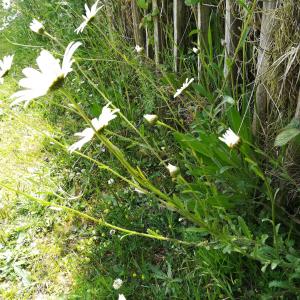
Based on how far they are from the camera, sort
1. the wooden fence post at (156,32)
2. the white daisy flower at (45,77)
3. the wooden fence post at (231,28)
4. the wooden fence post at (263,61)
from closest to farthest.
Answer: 1. the white daisy flower at (45,77)
2. the wooden fence post at (263,61)
3. the wooden fence post at (231,28)
4. the wooden fence post at (156,32)

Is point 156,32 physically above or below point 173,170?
below

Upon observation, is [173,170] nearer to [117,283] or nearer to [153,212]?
[117,283]

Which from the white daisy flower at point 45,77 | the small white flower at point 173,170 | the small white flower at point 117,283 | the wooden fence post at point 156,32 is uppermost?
the white daisy flower at point 45,77

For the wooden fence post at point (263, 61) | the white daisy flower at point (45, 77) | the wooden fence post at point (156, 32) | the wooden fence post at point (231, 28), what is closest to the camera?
the white daisy flower at point (45, 77)

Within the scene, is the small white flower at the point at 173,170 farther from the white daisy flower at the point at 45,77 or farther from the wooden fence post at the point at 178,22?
the wooden fence post at the point at 178,22

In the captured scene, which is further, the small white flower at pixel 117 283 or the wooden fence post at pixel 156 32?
the wooden fence post at pixel 156 32

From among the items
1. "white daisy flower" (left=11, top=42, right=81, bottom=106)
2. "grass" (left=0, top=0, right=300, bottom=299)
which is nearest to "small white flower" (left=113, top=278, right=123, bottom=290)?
"grass" (left=0, top=0, right=300, bottom=299)

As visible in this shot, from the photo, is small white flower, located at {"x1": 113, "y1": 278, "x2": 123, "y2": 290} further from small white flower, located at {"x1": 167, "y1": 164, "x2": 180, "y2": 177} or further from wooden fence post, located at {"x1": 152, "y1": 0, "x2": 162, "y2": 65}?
wooden fence post, located at {"x1": 152, "y1": 0, "x2": 162, "y2": 65}

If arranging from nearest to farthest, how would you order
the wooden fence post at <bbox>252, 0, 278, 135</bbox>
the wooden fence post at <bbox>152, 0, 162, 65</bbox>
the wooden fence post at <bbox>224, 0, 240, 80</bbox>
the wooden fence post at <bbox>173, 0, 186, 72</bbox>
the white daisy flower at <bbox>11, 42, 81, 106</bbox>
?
the white daisy flower at <bbox>11, 42, 81, 106</bbox> < the wooden fence post at <bbox>252, 0, 278, 135</bbox> < the wooden fence post at <bbox>224, 0, 240, 80</bbox> < the wooden fence post at <bbox>173, 0, 186, 72</bbox> < the wooden fence post at <bbox>152, 0, 162, 65</bbox>

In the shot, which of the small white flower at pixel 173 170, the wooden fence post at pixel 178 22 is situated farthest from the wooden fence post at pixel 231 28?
the small white flower at pixel 173 170

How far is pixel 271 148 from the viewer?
1.41 metres

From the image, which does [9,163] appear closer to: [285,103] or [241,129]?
[241,129]

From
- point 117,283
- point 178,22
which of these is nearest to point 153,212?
point 117,283

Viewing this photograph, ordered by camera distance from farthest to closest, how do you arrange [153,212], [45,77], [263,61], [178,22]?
[178,22] → [153,212] → [263,61] → [45,77]
